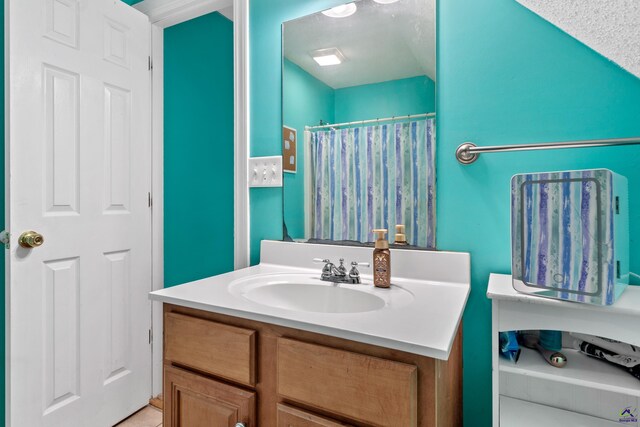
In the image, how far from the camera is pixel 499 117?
1072mm

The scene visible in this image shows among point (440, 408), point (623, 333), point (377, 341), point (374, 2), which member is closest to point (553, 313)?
point (623, 333)

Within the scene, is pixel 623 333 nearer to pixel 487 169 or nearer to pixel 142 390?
pixel 487 169

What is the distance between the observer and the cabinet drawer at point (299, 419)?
0.74 meters

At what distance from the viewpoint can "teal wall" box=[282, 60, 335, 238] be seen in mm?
1362

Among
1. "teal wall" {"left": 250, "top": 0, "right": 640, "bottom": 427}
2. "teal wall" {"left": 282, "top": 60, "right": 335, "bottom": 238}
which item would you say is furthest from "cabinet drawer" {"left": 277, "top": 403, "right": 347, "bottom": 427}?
"teal wall" {"left": 282, "top": 60, "right": 335, "bottom": 238}

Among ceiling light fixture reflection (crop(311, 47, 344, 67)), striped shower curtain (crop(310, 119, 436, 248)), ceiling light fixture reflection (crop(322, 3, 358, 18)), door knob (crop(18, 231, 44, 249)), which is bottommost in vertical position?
door knob (crop(18, 231, 44, 249))

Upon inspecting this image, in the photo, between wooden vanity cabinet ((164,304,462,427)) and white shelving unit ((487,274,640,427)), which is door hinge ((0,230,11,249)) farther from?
white shelving unit ((487,274,640,427))

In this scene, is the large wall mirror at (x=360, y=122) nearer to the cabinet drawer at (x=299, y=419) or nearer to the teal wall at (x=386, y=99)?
the teal wall at (x=386, y=99)

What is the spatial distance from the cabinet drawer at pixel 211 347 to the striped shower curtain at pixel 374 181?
0.58 meters

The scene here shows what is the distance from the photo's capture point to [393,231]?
123cm

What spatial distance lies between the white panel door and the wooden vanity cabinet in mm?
743

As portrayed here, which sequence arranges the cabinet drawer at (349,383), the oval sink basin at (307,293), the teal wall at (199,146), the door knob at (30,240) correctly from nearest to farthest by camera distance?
the cabinet drawer at (349,383) < the oval sink basin at (307,293) < the door knob at (30,240) < the teal wall at (199,146)

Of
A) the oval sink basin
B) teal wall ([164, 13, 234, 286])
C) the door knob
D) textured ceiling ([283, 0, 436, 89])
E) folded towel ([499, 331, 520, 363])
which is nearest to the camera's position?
folded towel ([499, 331, 520, 363])

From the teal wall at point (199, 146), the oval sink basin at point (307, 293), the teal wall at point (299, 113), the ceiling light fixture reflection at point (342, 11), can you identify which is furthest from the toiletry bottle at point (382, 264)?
the teal wall at point (199, 146)
